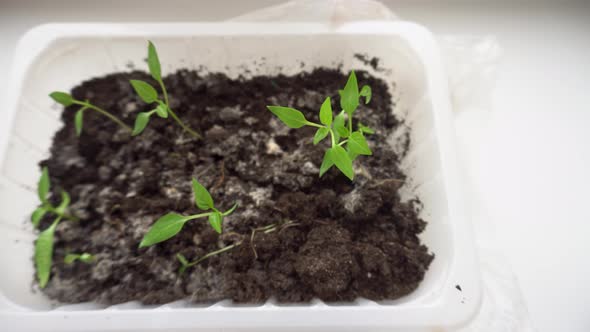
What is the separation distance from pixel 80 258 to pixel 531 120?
127cm

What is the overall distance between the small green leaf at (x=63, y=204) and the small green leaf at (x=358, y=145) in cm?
69

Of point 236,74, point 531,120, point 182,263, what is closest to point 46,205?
point 182,263

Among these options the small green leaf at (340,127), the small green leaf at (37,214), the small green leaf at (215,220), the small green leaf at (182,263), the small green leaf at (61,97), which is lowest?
the small green leaf at (182,263)

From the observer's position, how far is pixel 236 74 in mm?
1021

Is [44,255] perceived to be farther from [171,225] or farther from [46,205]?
[171,225]

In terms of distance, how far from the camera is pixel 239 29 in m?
0.94

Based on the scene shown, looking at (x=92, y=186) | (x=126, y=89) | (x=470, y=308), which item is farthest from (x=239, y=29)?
(x=470, y=308)

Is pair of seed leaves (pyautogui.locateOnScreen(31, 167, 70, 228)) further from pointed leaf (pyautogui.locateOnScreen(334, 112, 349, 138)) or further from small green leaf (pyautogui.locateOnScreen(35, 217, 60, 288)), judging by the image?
pointed leaf (pyautogui.locateOnScreen(334, 112, 349, 138))

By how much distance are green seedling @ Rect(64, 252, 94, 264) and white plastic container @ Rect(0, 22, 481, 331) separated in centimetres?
9

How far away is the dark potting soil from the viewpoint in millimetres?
783

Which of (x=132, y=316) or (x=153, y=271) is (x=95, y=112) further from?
(x=132, y=316)

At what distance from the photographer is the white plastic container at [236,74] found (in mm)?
685

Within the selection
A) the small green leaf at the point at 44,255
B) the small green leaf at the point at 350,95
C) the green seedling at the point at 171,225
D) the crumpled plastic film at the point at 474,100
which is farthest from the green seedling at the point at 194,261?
the crumpled plastic film at the point at 474,100

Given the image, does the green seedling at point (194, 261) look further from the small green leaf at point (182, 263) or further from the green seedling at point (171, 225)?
the green seedling at point (171, 225)
